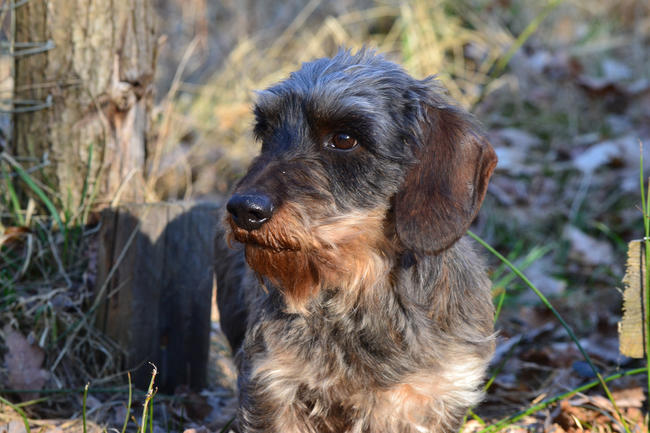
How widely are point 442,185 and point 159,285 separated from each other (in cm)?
188

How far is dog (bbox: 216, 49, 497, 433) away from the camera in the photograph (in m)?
2.55

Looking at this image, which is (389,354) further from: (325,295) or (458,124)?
(458,124)

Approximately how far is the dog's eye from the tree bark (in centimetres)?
185

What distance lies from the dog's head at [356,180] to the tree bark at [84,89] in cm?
158

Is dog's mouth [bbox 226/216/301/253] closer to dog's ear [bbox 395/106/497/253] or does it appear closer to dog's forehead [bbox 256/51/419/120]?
dog's ear [bbox 395/106/497/253]

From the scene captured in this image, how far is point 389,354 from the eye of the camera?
8.66 ft

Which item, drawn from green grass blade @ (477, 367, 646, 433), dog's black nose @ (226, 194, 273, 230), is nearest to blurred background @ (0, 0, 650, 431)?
green grass blade @ (477, 367, 646, 433)

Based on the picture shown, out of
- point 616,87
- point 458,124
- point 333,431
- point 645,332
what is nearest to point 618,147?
point 616,87

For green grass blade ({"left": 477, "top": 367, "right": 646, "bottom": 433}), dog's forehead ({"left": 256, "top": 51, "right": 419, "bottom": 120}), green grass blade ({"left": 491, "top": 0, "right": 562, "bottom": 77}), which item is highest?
green grass blade ({"left": 491, "top": 0, "right": 562, "bottom": 77})

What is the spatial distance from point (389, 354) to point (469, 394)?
1.22 ft

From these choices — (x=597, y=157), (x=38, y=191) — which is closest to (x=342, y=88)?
(x=38, y=191)

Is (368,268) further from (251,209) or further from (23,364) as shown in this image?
(23,364)

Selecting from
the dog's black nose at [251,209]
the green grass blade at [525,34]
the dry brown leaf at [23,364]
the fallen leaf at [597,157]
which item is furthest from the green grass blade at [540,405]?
the fallen leaf at [597,157]

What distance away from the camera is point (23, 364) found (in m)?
3.55
